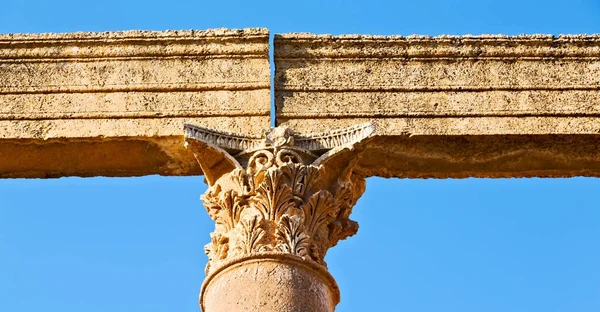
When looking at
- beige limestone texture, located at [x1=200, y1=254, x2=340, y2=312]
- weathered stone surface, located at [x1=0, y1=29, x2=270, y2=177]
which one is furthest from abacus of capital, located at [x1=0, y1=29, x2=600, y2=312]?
beige limestone texture, located at [x1=200, y1=254, x2=340, y2=312]

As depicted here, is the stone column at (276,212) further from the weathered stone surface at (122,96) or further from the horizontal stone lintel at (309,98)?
the weathered stone surface at (122,96)

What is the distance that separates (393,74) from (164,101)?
2.40m

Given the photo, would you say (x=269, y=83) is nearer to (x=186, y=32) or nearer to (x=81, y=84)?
(x=186, y=32)

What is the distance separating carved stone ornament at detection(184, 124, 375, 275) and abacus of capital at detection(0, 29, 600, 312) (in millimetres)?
20

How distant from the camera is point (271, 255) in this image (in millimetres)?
11547

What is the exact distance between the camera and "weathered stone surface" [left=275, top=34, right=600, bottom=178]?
42.4ft

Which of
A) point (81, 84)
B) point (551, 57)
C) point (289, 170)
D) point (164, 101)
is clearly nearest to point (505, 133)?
point (551, 57)

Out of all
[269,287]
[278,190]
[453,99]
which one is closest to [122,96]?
[278,190]

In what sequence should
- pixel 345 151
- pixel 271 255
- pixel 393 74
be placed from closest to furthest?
pixel 271 255, pixel 345 151, pixel 393 74

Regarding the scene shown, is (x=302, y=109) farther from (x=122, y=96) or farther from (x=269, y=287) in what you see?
(x=269, y=287)

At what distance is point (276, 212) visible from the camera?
11.9 metres

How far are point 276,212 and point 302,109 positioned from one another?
1506 millimetres

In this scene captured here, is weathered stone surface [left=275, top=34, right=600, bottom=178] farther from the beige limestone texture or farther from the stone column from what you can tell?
the beige limestone texture

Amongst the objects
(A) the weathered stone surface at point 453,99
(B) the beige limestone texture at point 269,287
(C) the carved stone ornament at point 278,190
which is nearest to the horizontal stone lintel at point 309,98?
(A) the weathered stone surface at point 453,99
